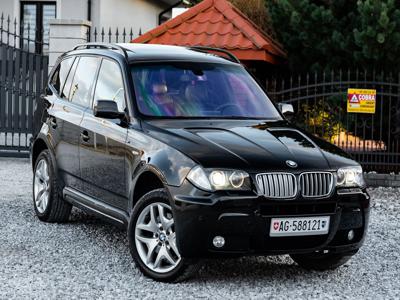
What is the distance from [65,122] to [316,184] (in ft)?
9.82

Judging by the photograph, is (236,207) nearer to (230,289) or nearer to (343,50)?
(230,289)

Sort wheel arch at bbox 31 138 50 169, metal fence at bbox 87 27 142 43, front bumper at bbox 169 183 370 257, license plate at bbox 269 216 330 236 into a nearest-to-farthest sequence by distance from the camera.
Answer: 1. front bumper at bbox 169 183 370 257
2. license plate at bbox 269 216 330 236
3. wheel arch at bbox 31 138 50 169
4. metal fence at bbox 87 27 142 43

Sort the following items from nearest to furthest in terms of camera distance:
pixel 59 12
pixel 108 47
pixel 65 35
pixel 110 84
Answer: pixel 110 84 < pixel 108 47 < pixel 65 35 < pixel 59 12

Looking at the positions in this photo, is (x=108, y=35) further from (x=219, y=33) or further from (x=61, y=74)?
(x=61, y=74)

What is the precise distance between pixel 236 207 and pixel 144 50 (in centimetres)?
234

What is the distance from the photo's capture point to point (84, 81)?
803cm

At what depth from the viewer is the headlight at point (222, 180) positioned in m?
5.79

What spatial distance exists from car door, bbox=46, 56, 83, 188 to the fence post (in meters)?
6.97

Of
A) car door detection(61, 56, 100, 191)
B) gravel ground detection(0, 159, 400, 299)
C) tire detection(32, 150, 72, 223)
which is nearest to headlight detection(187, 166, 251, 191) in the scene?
gravel ground detection(0, 159, 400, 299)

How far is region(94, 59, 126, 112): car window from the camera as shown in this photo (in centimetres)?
713

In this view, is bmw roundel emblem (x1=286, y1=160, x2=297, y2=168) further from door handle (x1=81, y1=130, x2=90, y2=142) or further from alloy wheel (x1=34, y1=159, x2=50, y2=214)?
alloy wheel (x1=34, y1=159, x2=50, y2=214)

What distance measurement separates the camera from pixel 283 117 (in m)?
7.46

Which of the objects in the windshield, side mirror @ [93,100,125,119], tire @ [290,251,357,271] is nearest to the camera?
tire @ [290,251,357,271]

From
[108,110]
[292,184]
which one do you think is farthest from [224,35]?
[292,184]
